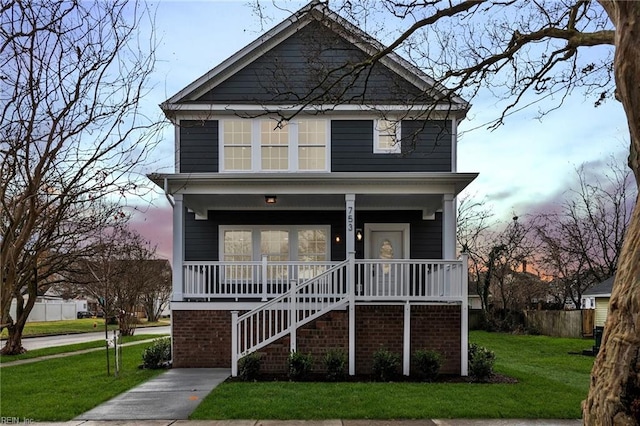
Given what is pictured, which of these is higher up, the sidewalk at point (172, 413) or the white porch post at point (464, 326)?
the white porch post at point (464, 326)

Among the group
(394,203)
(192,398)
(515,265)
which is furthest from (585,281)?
(192,398)

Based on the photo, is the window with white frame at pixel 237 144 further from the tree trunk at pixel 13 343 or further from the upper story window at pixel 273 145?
the tree trunk at pixel 13 343

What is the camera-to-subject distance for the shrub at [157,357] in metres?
11.2

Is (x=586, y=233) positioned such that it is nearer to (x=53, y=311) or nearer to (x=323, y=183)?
(x=323, y=183)

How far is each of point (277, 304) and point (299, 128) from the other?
5100 mm

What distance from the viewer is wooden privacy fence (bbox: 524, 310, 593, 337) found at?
20.7 metres

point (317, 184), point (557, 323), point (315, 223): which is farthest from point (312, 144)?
point (557, 323)

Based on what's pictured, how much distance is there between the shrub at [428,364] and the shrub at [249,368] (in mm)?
3066

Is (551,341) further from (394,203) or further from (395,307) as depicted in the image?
(395,307)

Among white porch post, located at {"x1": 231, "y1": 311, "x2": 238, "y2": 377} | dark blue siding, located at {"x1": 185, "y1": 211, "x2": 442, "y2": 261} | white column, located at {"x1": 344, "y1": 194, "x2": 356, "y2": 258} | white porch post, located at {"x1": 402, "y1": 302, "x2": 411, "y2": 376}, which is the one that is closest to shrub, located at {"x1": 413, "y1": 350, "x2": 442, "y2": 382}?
white porch post, located at {"x1": 402, "y1": 302, "x2": 411, "y2": 376}

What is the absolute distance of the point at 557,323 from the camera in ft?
71.5

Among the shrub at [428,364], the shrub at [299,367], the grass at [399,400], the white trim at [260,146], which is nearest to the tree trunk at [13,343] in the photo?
the white trim at [260,146]

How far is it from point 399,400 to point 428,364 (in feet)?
7.22

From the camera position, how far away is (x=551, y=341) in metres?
18.9
